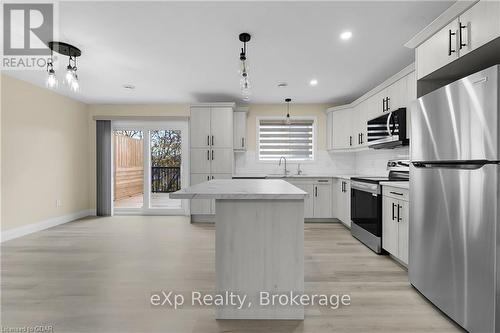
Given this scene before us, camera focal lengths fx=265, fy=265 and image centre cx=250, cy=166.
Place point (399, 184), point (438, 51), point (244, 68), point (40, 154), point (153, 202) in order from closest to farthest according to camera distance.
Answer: point (438, 51)
point (244, 68)
point (399, 184)
point (40, 154)
point (153, 202)

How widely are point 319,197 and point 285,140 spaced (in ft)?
4.84

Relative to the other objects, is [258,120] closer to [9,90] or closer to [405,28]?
[405,28]

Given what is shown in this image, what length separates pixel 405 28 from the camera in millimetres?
2592

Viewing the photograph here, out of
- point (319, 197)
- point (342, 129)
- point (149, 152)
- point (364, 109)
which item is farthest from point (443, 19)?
point (149, 152)

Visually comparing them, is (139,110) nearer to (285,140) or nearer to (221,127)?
(221,127)

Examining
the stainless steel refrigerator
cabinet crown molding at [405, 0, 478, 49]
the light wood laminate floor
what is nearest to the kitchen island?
the light wood laminate floor

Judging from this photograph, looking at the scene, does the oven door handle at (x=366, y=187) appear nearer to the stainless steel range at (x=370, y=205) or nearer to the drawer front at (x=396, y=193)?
the stainless steel range at (x=370, y=205)

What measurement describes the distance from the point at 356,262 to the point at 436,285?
104cm

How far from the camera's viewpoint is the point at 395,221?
2.97m

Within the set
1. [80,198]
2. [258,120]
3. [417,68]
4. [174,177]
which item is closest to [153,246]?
[174,177]

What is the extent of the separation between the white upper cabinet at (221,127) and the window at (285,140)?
0.86 metres
